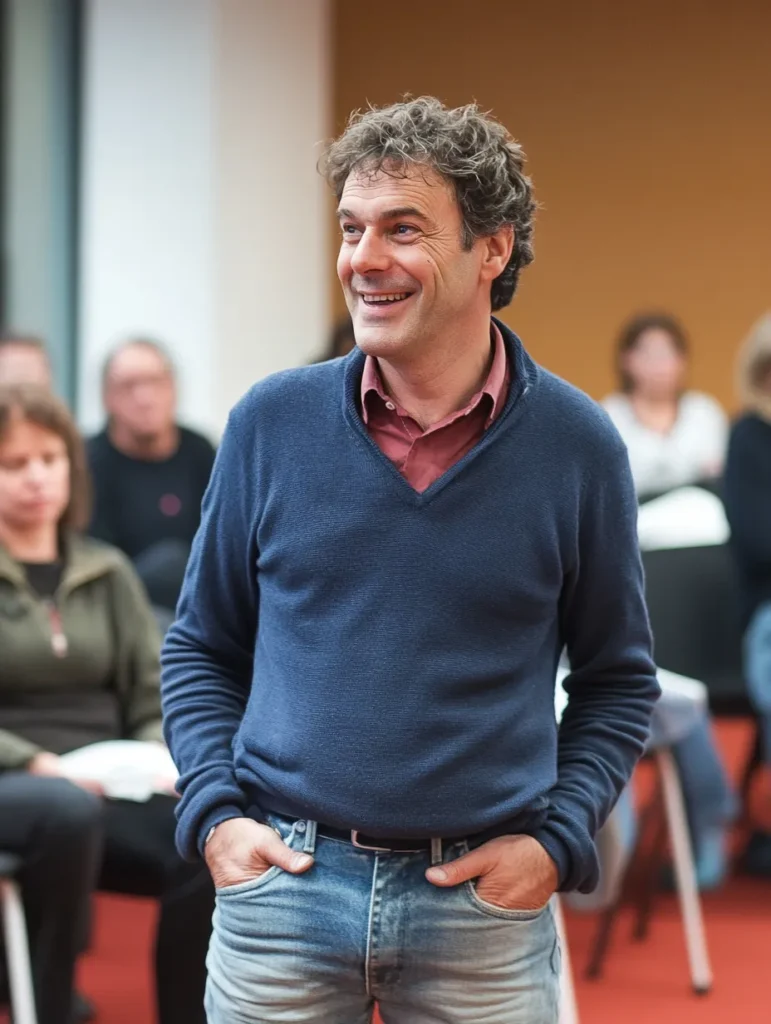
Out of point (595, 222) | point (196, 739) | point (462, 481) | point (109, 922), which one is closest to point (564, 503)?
point (462, 481)

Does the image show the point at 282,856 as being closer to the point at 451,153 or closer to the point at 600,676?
the point at 600,676

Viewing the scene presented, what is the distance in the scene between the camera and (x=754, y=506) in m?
4.18

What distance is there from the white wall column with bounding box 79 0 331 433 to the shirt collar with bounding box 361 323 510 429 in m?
4.31

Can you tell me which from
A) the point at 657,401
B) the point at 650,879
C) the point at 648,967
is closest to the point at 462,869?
the point at 648,967

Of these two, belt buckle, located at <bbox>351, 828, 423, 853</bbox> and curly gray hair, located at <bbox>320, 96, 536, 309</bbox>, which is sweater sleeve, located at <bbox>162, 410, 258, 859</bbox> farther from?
curly gray hair, located at <bbox>320, 96, 536, 309</bbox>

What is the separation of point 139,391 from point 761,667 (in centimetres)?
200

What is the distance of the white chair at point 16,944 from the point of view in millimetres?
2645

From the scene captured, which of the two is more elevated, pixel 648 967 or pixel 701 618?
pixel 701 618

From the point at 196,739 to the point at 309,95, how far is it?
508cm

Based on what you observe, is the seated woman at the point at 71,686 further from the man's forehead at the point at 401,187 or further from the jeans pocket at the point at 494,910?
the man's forehead at the point at 401,187

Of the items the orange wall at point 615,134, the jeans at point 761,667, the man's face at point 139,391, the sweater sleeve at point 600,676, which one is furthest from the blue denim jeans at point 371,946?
the orange wall at point 615,134

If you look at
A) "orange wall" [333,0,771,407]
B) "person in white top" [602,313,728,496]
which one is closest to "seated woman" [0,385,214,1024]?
"person in white top" [602,313,728,496]

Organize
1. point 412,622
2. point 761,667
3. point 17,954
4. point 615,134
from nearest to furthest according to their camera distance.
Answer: point 412,622 → point 17,954 → point 761,667 → point 615,134

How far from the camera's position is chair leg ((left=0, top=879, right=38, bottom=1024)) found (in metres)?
2.64
